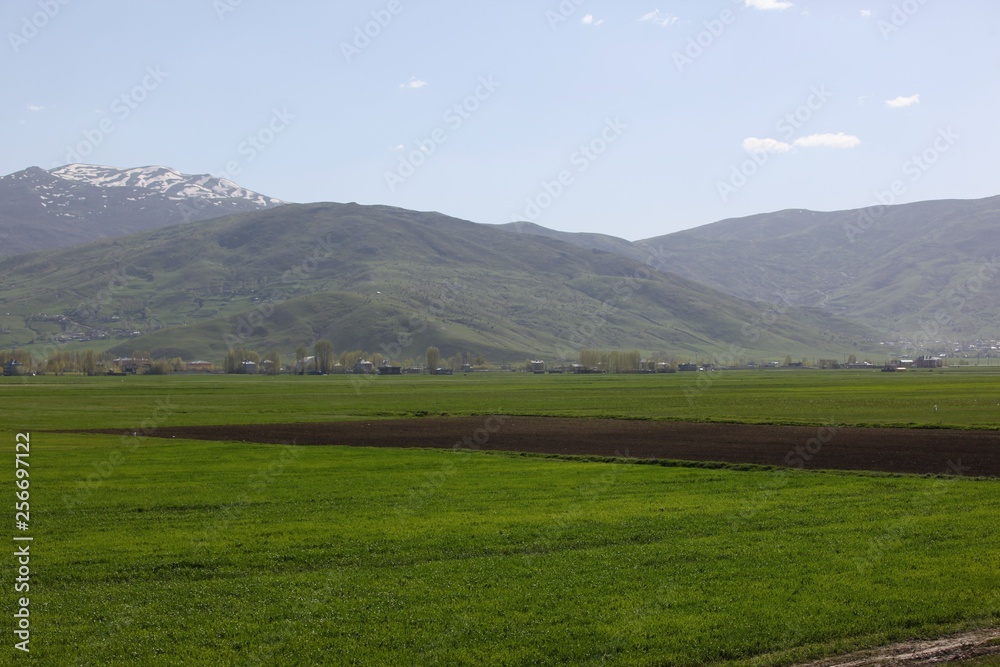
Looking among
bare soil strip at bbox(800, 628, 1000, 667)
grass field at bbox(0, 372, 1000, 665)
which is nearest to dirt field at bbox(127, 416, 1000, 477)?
grass field at bbox(0, 372, 1000, 665)

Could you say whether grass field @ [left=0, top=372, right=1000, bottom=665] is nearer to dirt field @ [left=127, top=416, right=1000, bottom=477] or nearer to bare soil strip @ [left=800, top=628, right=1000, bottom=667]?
bare soil strip @ [left=800, top=628, right=1000, bottom=667]

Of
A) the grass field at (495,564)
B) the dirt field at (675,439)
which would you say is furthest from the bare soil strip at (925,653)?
the dirt field at (675,439)

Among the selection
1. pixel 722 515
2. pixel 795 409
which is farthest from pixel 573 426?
pixel 722 515

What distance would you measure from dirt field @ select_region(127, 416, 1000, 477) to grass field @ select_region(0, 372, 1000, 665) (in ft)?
20.3

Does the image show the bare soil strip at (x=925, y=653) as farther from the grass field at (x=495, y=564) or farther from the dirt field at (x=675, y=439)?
the dirt field at (x=675, y=439)

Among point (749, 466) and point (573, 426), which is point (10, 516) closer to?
point (749, 466)

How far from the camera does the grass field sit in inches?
608

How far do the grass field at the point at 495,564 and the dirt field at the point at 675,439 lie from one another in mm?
6198

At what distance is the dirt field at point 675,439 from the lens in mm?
41750

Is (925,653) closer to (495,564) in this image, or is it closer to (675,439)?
(495,564)

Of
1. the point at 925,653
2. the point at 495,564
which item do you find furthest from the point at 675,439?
the point at 925,653

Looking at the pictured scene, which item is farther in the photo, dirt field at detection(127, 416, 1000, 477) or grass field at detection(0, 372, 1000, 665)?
dirt field at detection(127, 416, 1000, 477)

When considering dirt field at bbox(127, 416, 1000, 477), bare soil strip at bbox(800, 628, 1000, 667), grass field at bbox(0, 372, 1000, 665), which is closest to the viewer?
bare soil strip at bbox(800, 628, 1000, 667)

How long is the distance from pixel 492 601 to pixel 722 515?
11760 millimetres
